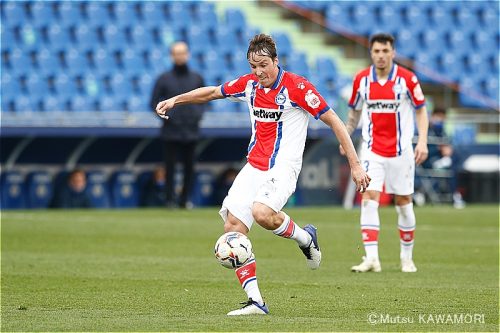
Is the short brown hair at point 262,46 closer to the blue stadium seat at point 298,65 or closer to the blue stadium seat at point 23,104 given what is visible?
the blue stadium seat at point 23,104

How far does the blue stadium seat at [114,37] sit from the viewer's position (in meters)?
24.7

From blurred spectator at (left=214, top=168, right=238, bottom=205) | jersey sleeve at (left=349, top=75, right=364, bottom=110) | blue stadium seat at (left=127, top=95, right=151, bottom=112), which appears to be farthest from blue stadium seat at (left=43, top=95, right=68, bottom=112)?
jersey sleeve at (left=349, top=75, right=364, bottom=110)

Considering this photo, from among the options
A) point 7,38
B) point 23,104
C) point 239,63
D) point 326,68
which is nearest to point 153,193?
point 23,104

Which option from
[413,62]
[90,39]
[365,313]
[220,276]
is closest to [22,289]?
[220,276]

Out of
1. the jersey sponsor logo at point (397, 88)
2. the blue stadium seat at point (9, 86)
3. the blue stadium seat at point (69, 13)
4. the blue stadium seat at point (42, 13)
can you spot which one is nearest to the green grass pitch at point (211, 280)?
the jersey sponsor logo at point (397, 88)

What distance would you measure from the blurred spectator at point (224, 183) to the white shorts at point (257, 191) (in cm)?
1237

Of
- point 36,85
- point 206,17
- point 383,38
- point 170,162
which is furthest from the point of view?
point 206,17

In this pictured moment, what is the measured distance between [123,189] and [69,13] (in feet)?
21.0

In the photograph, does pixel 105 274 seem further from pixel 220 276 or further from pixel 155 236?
pixel 155 236

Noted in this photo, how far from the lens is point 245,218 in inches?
301

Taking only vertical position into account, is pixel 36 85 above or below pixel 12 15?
below

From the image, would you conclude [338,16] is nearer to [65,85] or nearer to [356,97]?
[65,85]

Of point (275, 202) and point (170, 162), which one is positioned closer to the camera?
point (275, 202)

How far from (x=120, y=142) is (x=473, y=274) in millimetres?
10948
